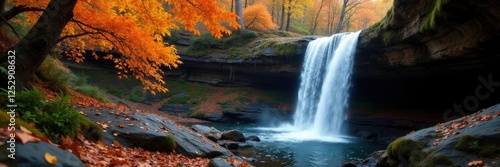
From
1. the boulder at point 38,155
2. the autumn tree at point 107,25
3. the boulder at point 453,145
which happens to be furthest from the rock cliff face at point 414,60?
the boulder at point 38,155

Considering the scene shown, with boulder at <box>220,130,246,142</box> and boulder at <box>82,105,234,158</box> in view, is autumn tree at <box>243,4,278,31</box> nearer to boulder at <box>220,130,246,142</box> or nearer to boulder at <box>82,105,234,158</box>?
boulder at <box>220,130,246,142</box>

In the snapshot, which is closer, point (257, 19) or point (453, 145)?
point (453, 145)

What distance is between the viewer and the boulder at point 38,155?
2.03 metres

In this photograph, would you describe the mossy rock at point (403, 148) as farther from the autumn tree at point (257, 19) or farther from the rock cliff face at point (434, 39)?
the autumn tree at point (257, 19)

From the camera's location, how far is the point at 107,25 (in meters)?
7.50

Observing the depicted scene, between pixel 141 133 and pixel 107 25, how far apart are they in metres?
2.69

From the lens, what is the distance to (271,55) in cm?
2266

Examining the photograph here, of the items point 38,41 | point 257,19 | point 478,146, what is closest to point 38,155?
point 38,41

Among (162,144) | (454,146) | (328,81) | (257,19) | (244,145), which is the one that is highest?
(257,19)

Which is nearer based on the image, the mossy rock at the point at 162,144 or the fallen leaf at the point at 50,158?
the fallen leaf at the point at 50,158

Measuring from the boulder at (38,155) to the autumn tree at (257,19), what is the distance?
28.6m

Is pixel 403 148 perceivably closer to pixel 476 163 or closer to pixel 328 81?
pixel 476 163

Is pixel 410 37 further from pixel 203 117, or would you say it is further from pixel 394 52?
pixel 203 117

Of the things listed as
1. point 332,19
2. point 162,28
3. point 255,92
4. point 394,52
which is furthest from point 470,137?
point 332,19
